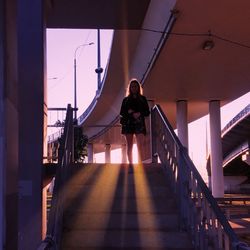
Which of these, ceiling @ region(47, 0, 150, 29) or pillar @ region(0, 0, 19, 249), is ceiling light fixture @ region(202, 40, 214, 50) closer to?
ceiling @ region(47, 0, 150, 29)

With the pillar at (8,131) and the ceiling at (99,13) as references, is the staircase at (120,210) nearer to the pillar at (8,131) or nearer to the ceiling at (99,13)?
the pillar at (8,131)

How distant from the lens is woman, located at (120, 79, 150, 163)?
11016mm

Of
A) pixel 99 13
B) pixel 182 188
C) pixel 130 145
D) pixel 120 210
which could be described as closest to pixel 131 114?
pixel 130 145

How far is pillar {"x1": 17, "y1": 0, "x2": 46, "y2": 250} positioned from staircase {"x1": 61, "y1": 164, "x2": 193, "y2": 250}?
75cm

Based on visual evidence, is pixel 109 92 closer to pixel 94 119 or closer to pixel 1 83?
pixel 94 119

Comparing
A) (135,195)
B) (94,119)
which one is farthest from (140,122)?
(94,119)

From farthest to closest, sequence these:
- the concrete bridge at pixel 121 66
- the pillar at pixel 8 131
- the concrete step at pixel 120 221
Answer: the concrete step at pixel 120 221 < the concrete bridge at pixel 121 66 < the pillar at pixel 8 131

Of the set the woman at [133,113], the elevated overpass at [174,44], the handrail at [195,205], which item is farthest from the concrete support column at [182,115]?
the handrail at [195,205]

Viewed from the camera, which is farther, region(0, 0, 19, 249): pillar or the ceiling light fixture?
the ceiling light fixture

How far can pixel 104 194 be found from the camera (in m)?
9.12

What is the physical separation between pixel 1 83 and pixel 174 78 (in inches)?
795

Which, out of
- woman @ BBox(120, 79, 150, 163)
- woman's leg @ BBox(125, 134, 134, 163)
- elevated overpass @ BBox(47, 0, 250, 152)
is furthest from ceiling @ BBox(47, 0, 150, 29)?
woman's leg @ BBox(125, 134, 134, 163)

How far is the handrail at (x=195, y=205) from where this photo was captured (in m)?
6.33

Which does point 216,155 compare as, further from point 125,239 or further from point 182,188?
point 125,239
